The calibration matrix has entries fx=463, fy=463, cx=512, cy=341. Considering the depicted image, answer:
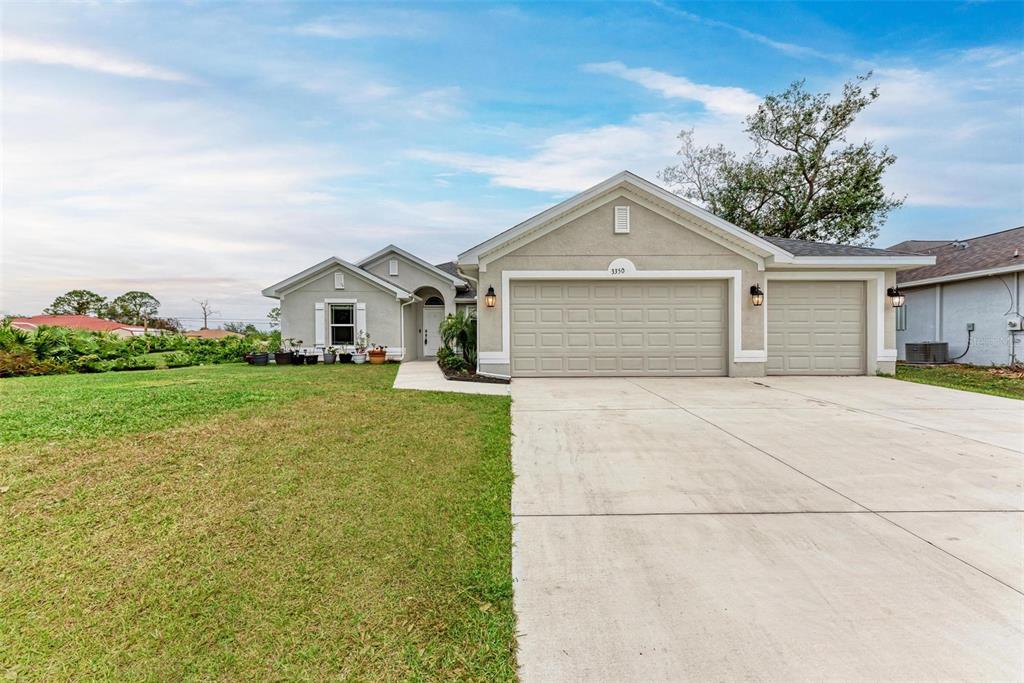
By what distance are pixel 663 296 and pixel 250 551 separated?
31.7 feet

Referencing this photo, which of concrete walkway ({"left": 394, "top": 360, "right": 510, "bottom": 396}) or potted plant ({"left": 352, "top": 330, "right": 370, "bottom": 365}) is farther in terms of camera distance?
potted plant ({"left": 352, "top": 330, "right": 370, "bottom": 365})

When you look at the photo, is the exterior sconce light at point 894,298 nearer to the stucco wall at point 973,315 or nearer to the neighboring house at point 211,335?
the stucco wall at point 973,315

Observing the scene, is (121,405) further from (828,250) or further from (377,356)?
(828,250)

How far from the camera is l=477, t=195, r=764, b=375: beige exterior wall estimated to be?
1045cm

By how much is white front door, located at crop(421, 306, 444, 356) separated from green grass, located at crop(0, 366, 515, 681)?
13864 millimetres

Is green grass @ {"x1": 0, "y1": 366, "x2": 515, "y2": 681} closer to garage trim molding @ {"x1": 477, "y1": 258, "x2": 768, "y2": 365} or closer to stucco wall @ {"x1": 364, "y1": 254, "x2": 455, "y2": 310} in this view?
garage trim molding @ {"x1": 477, "y1": 258, "x2": 768, "y2": 365}

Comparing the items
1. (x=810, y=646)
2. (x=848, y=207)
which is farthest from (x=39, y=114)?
(x=848, y=207)

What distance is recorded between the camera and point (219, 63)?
9367 millimetres

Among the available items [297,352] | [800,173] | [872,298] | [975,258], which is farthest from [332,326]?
[800,173]

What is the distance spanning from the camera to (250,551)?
276cm

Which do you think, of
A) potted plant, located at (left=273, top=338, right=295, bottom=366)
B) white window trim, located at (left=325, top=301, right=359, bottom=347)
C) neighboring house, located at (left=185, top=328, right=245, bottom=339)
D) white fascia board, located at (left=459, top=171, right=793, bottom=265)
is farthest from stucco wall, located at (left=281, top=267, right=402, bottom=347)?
white fascia board, located at (left=459, top=171, right=793, bottom=265)

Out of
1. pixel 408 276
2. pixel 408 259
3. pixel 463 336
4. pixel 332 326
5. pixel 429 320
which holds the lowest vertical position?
pixel 463 336

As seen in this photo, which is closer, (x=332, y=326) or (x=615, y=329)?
(x=615, y=329)

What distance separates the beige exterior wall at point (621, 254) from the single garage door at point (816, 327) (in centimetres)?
78
